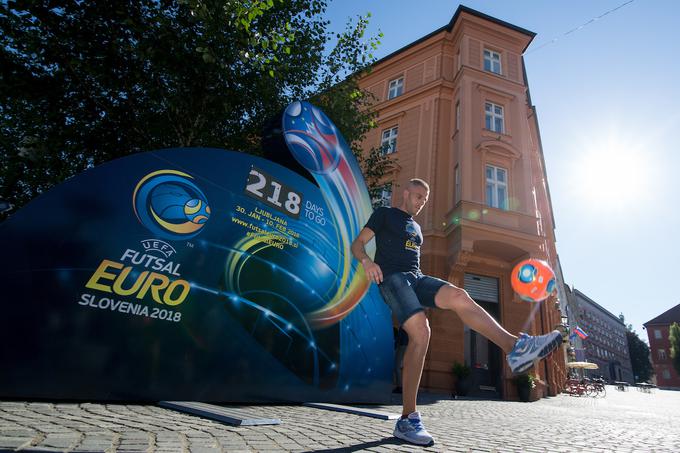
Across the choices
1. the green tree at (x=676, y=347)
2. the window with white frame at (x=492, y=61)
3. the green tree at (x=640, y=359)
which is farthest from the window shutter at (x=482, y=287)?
the green tree at (x=640, y=359)

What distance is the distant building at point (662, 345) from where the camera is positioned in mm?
61037

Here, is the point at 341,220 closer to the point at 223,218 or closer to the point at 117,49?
the point at 223,218

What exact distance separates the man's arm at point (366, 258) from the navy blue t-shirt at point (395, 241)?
94 millimetres

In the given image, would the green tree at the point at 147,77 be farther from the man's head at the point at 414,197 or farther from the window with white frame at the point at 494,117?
the window with white frame at the point at 494,117

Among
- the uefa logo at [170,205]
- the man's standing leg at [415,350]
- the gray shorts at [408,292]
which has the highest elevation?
the uefa logo at [170,205]

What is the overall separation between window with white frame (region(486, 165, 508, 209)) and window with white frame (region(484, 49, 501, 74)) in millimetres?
4911

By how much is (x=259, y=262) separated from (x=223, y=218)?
2.10 feet

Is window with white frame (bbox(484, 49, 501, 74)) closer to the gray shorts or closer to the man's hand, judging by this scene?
the gray shorts

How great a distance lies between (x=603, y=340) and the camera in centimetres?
7481

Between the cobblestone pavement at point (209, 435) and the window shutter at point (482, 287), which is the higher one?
the window shutter at point (482, 287)

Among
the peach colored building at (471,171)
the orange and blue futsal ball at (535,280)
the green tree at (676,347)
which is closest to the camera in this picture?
the orange and blue futsal ball at (535,280)

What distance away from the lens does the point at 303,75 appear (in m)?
9.52

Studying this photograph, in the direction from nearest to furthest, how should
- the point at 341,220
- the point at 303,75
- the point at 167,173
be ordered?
A: 1. the point at 167,173
2. the point at 341,220
3. the point at 303,75

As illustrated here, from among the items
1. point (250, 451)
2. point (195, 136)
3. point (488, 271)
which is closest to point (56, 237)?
point (250, 451)
